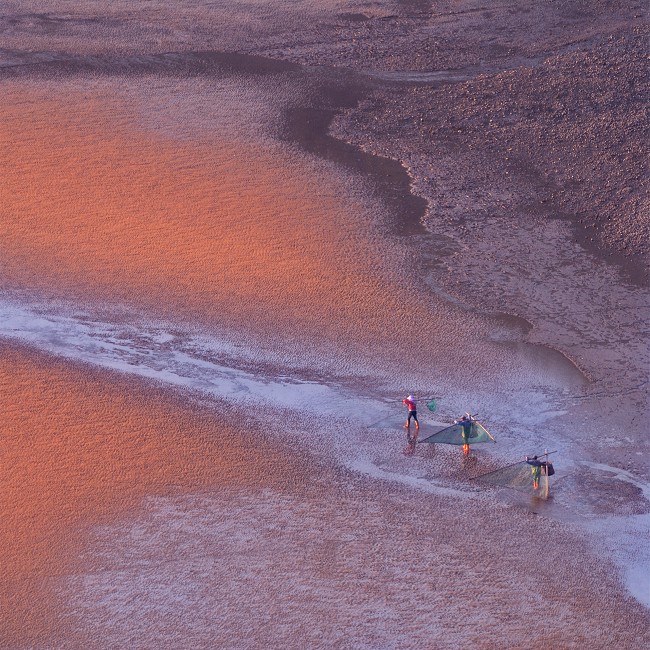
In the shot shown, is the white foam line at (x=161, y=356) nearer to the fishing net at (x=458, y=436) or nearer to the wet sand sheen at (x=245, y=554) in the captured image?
the wet sand sheen at (x=245, y=554)

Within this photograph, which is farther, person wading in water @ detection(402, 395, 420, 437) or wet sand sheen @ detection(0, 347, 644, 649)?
person wading in water @ detection(402, 395, 420, 437)

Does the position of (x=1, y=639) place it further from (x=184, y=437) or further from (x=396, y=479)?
(x=396, y=479)

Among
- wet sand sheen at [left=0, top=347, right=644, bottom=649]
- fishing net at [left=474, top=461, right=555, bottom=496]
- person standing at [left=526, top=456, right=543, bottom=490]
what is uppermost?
person standing at [left=526, top=456, right=543, bottom=490]

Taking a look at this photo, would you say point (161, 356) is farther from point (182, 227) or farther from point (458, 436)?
point (458, 436)

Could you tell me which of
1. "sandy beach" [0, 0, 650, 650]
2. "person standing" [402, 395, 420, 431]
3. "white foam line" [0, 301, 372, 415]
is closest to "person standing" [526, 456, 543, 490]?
"sandy beach" [0, 0, 650, 650]

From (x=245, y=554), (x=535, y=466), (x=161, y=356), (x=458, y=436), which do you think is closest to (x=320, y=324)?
(x=161, y=356)

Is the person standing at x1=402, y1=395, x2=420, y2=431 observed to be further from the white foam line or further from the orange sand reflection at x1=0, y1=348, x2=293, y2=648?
the orange sand reflection at x1=0, y1=348, x2=293, y2=648

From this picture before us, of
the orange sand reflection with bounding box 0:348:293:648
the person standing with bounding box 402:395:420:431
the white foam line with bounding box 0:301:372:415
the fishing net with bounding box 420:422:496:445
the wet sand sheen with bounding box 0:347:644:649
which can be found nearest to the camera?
the wet sand sheen with bounding box 0:347:644:649
